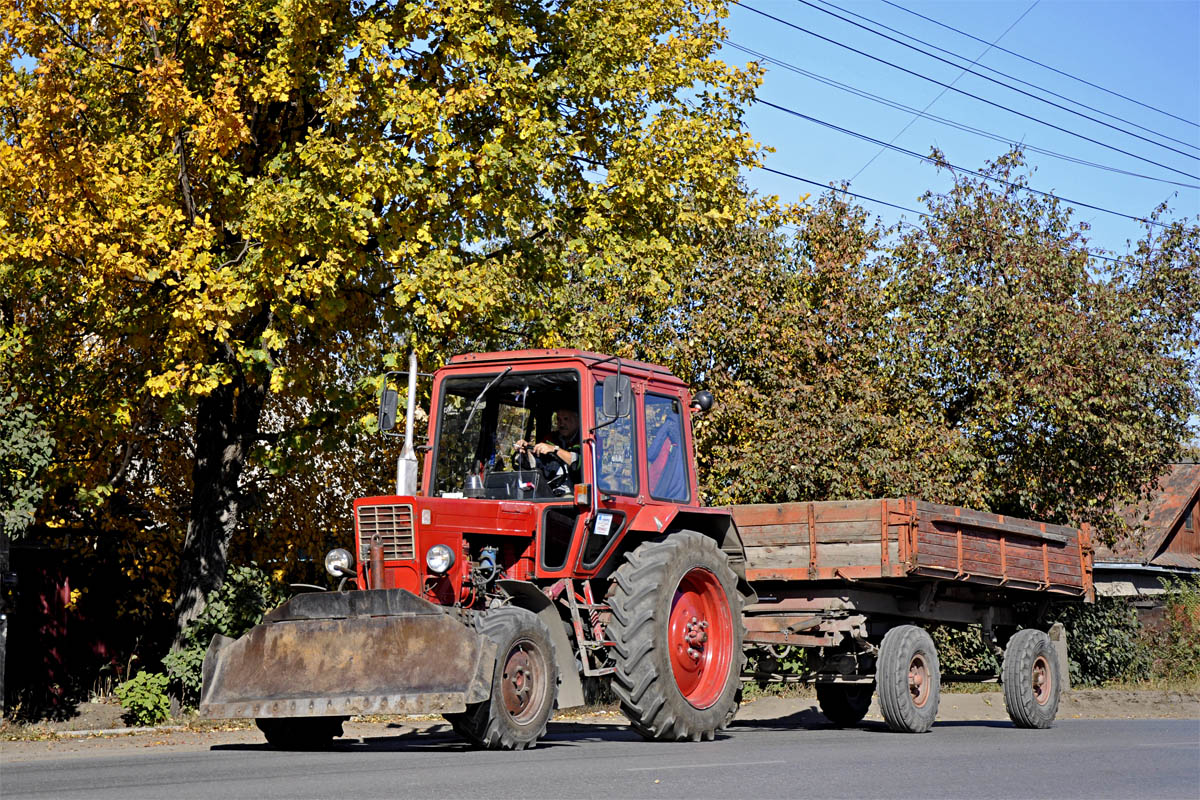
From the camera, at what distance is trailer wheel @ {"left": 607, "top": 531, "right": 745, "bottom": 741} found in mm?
11586

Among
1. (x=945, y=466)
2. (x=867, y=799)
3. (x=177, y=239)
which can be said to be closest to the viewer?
(x=867, y=799)

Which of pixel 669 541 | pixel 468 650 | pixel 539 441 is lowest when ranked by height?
pixel 468 650

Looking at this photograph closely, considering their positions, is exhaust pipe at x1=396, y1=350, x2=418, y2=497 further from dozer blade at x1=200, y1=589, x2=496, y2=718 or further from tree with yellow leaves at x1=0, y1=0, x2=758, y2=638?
tree with yellow leaves at x1=0, y1=0, x2=758, y2=638

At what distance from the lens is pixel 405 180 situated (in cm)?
1502

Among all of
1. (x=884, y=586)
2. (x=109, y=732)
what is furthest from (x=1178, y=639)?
(x=109, y=732)

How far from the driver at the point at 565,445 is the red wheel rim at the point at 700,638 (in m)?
1.42

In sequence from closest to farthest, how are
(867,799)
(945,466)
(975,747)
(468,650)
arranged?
(867,799) < (468,650) < (975,747) < (945,466)

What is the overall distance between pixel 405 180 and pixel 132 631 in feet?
31.9

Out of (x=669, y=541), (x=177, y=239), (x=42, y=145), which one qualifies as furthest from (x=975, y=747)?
(x=42, y=145)

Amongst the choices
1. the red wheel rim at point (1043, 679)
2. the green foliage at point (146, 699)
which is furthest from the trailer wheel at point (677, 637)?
the green foliage at point (146, 699)

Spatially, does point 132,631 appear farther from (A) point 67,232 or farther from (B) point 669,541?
(B) point 669,541

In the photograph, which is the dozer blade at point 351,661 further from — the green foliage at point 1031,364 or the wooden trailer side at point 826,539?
the green foliage at point 1031,364

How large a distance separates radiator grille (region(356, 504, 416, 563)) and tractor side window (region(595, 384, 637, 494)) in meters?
1.79

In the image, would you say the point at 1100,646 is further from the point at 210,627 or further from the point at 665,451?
the point at 665,451
